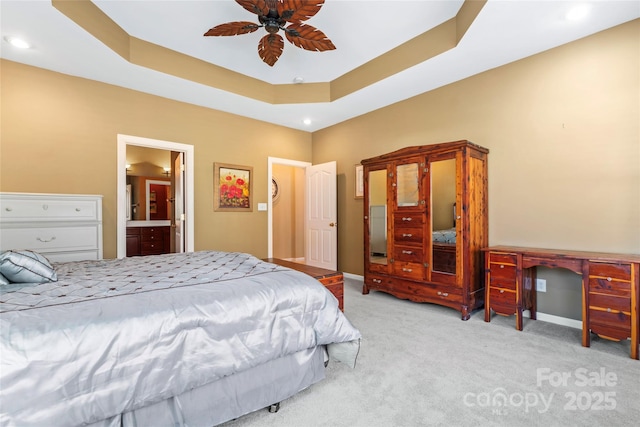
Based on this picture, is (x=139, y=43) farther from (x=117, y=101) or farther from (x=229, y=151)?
(x=229, y=151)

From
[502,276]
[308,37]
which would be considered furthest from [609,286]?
[308,37]

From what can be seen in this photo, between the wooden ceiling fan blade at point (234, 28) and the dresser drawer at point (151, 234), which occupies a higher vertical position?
the wooden ceiling fan blade at point (234, 28)

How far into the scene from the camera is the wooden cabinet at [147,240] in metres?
5.58

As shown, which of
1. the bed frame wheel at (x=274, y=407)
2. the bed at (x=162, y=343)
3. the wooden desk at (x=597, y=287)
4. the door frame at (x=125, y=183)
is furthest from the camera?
the door frame at (x=125, y=183)

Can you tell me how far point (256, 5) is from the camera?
7.70 ft

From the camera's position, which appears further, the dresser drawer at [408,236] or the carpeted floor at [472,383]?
the dresser drawer at [408,236]

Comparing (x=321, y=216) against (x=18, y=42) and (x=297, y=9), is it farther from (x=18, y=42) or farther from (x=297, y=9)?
(x=18, y=42)

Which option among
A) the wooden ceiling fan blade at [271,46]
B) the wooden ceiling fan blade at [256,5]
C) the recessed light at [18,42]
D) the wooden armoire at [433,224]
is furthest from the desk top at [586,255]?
the recessed light at [18,42]

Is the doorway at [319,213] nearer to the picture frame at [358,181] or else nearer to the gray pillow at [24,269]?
the picture frame at [358,181]

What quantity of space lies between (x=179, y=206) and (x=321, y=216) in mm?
2318

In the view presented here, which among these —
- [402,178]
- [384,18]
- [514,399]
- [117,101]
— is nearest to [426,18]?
[384,18]

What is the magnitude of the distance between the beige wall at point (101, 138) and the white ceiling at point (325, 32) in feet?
0.64

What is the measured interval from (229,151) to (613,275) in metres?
4.70

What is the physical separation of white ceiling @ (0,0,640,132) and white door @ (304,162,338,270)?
5.14ft
